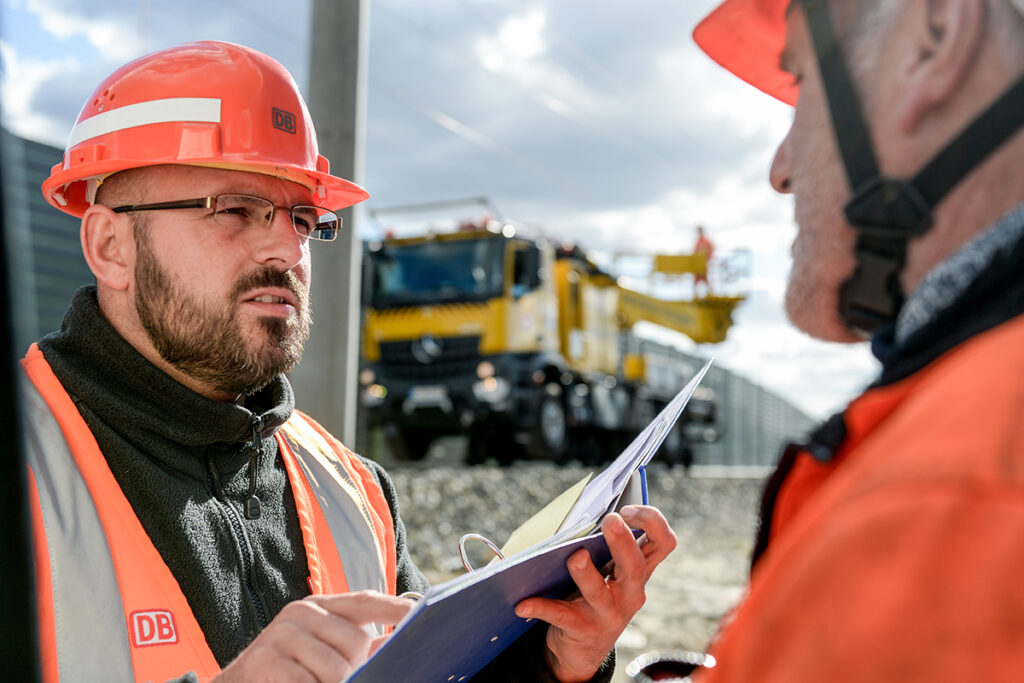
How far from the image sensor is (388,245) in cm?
1277

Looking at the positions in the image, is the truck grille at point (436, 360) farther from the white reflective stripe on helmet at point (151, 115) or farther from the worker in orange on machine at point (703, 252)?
the white reflective stripe on helmet at point (151, 115)

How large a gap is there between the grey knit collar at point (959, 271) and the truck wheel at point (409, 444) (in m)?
13.1

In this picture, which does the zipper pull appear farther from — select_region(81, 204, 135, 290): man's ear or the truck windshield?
the truck windshield

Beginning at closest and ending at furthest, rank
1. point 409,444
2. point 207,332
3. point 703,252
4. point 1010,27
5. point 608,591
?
point 1010,27
point 608,591
point 207,332
point 409,444
point 703,252

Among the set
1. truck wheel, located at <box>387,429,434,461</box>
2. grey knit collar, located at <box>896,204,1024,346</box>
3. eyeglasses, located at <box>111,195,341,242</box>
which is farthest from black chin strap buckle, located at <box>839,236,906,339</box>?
truck wheel, located at <box>387,429,434,461</box>

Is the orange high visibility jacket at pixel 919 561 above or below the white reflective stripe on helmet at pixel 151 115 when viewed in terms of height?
below

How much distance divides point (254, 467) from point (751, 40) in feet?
4.41

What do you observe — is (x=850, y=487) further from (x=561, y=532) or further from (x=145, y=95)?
(x=145, y=95)

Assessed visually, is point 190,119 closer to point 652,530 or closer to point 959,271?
point 652,530

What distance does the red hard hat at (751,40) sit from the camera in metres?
1.38

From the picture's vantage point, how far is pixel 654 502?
11.7 meters

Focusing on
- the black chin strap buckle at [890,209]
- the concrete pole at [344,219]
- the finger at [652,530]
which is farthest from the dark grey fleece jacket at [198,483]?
the concrete pole at [344,219]

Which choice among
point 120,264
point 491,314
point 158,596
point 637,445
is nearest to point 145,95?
point 120,264

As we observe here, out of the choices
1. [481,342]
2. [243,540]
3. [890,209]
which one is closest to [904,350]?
[890,209]
